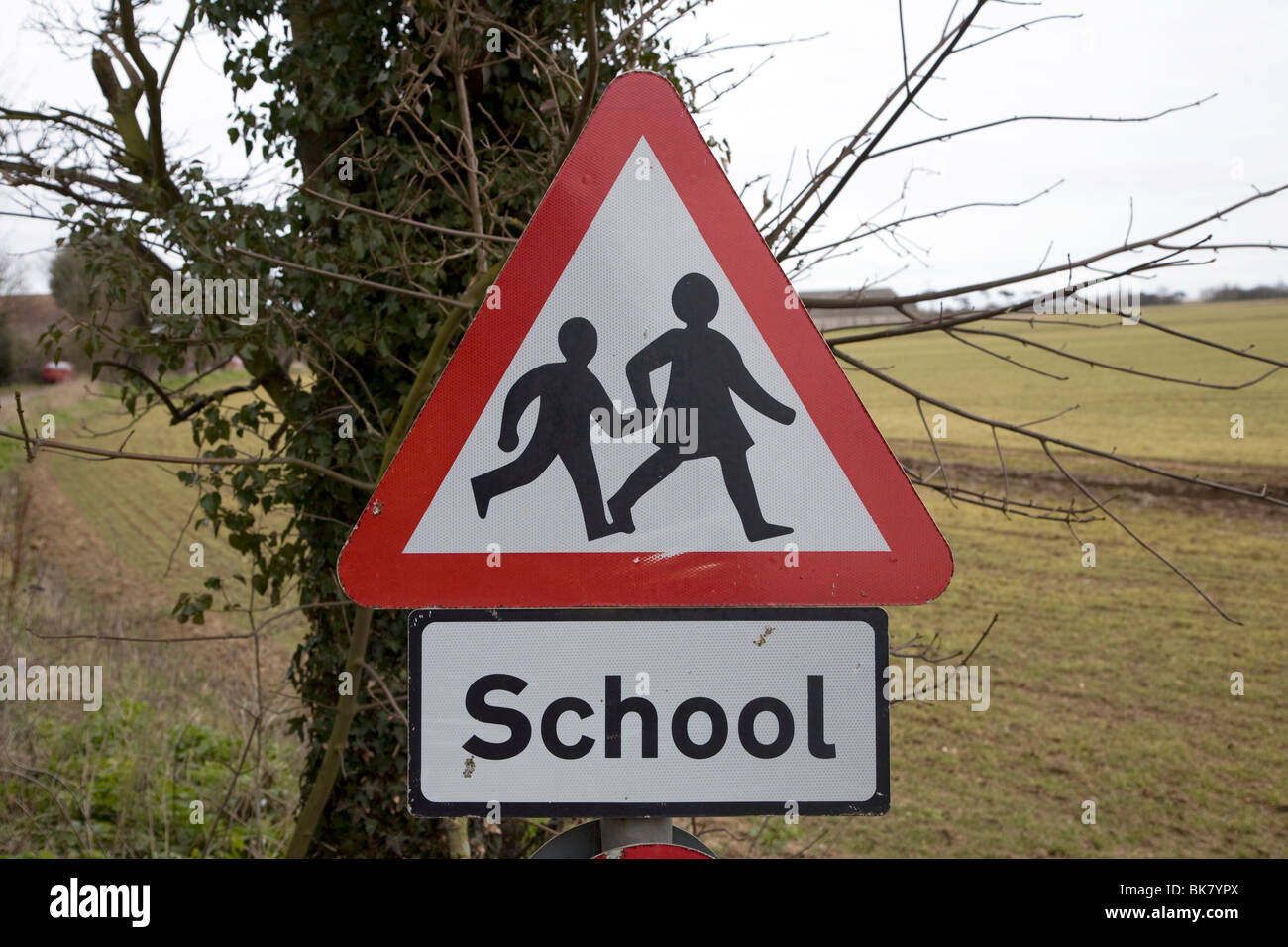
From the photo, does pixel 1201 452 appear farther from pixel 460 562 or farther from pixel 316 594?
pixel 460 562

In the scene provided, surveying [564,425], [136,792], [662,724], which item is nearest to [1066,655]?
[136,792]

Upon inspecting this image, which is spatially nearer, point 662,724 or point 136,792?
point 662,724

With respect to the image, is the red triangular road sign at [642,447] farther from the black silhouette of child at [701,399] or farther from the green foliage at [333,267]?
the green foliage at [333,267]

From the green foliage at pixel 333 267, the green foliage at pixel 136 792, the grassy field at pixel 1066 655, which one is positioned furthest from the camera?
the grassy field at pixel 1066 655

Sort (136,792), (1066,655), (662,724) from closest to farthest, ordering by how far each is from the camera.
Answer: (662,724) < (136,792) < (1066,655)

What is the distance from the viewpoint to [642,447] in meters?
1.54

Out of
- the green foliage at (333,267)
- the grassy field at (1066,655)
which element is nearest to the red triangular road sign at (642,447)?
the grassy field at (1066,655)

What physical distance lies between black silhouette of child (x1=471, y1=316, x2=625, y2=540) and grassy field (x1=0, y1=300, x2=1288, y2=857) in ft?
4.25

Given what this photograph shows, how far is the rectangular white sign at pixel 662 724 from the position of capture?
1523mm

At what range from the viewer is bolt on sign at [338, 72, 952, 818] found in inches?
60.1

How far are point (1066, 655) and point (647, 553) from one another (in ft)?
29.8

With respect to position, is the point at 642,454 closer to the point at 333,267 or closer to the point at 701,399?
the point at 701,399

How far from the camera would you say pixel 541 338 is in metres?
1.60

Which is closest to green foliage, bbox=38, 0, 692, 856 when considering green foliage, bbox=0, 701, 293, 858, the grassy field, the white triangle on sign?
the grassy field
